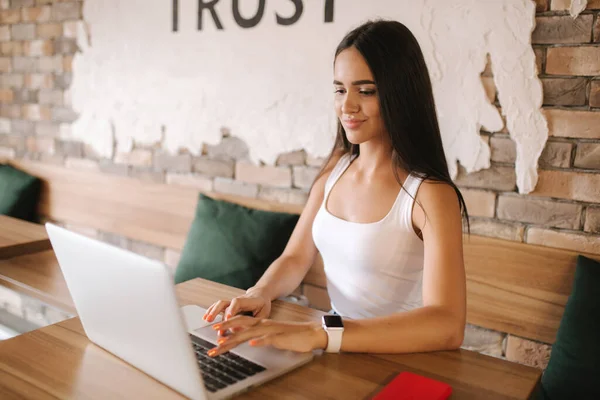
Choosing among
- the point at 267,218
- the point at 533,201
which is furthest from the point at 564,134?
the point at 267,218

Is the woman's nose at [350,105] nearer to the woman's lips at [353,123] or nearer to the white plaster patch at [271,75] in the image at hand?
the woman's lips at [353,123]

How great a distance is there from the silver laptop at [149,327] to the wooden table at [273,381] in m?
0.03

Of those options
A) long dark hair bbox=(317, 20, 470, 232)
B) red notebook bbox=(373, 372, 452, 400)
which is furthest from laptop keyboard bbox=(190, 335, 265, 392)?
long dark hair bbox=(317, 20, 470, 232)

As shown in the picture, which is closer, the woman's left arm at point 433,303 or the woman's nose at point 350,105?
the woman's left arm at point 433,303

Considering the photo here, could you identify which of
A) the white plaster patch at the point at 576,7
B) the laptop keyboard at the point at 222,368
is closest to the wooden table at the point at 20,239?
the laptop keyboard at the point at 222,368

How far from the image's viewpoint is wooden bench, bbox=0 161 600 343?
167cm

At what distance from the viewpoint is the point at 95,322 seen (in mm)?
1034

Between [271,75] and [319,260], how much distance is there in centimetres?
78

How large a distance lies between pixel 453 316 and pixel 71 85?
2.54m

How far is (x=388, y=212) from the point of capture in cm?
141

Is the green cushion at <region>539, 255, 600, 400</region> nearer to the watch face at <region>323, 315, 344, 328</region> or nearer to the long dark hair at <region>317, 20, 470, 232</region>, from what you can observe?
the long dark hair at <region>317, 20, 470, 232</region>

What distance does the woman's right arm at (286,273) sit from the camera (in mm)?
1201

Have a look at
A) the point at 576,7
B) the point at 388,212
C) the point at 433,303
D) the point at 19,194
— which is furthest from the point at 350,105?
the point at 19,194

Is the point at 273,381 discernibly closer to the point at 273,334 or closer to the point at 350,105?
the point at 273,334
